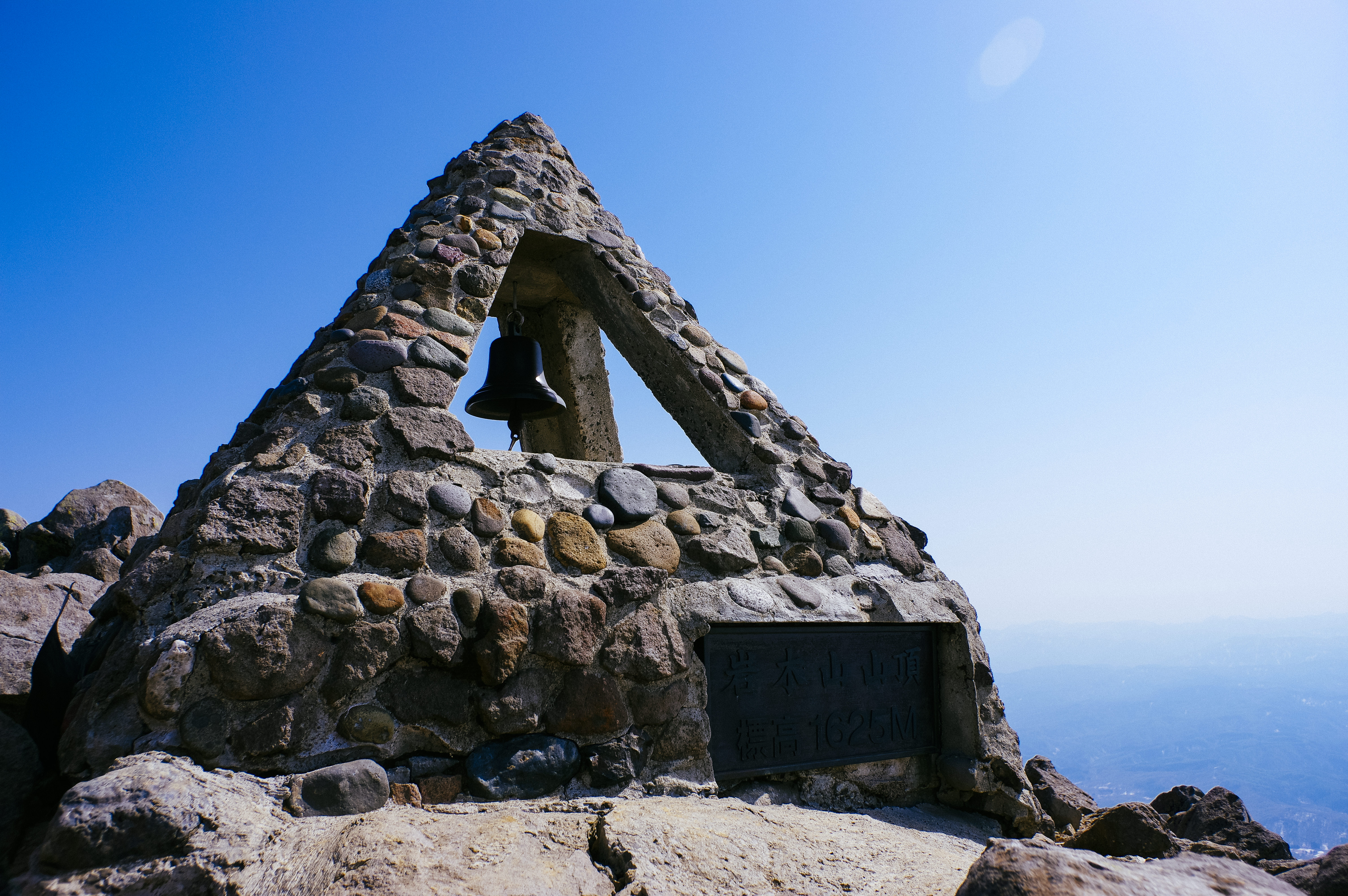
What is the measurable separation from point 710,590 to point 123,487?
16.7 ft

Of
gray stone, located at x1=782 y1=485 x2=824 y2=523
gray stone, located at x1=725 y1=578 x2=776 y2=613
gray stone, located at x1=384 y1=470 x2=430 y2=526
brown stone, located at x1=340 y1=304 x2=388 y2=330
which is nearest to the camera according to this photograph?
gray stone, located at x1=384 y1=470 x2=430 y2=526

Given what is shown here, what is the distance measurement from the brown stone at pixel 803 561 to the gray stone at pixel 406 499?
1526 millimetres

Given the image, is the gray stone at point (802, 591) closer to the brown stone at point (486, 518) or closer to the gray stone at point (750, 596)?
Answer: the gray stone at point (750, 596)

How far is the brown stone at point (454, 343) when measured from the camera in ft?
9.98

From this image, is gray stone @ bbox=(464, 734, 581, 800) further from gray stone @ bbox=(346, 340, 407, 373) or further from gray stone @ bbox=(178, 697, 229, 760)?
gray stone @ bbox=(346, 340, 407, 373)

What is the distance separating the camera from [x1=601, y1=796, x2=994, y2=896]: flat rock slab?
1719 millimetres

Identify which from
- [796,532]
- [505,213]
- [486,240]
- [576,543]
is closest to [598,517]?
[576,543]

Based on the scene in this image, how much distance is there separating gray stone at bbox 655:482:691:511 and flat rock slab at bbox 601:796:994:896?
1.14 meters

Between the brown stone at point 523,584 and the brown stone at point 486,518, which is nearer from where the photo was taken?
the brown stone at point 523,584

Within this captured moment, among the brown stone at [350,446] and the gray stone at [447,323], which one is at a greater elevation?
the gray stone at [447,323]

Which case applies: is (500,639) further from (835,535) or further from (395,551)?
(835,535)

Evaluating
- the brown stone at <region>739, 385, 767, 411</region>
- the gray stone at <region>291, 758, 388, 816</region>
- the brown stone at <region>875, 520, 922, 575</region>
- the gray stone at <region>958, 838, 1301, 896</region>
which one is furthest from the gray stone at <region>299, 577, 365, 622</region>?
the brown stone at <region>875, 520, 922, 575</region>

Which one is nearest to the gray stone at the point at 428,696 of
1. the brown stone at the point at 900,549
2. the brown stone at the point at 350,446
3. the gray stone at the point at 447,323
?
the brown stone at the point at 350,446

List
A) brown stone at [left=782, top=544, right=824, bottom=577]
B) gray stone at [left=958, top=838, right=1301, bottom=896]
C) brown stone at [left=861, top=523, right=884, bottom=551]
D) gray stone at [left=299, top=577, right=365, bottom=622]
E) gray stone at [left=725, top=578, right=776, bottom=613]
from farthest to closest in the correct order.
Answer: brown stone at [left=861, top=523, right=884, bottom=551] < brown stone at [left=782, top=544, right=824, bottom=577] < gray stone at [left=725, top=578, right=776, bottom=613] < gray stone at [left=299, top=577, right=365, bottom=622] < gray stone at [left=958, top=838, right=1301, bottom=896]
